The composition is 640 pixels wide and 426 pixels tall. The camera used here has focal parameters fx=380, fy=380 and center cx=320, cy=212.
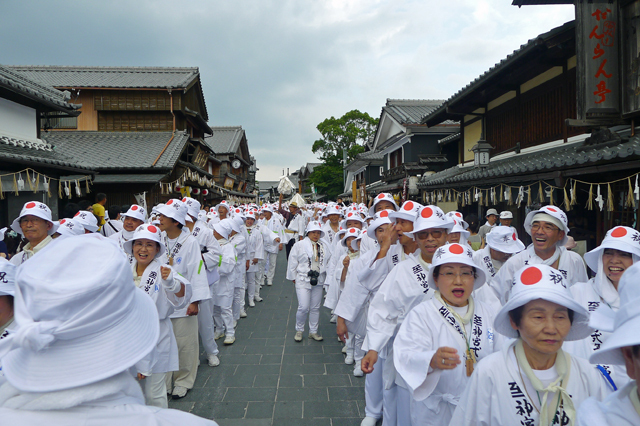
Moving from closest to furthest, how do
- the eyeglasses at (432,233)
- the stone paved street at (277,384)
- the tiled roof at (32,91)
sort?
the eyeglasses at (432,233) → the stone paved street at (277,384) → the tiled roof at (32,91)

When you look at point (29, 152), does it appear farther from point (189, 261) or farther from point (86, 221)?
point (189, 261)

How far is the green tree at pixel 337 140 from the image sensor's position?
139ft

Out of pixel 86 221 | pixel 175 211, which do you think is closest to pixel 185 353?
pixel 175 211

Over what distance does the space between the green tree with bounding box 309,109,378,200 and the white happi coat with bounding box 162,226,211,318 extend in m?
37.5

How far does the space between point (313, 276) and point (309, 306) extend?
0.61m

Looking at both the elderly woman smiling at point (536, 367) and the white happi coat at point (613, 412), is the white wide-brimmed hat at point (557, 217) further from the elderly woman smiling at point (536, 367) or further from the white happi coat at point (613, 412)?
the white happi coat at point (613, 412)

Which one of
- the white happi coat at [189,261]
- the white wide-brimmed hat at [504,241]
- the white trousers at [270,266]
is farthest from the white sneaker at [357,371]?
the white trousers at [270,266]

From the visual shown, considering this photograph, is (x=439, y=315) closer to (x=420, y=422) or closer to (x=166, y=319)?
(x=420, y=422)

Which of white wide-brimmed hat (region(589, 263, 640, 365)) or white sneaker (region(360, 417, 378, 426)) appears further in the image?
white sneaker (region(360, 417, 378, 426))

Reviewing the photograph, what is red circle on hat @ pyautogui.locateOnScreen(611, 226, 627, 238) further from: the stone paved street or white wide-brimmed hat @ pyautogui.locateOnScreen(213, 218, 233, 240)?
white wide-brimmed hat @ pyautogui.locateOnScreen(213, 218, 233, 240)

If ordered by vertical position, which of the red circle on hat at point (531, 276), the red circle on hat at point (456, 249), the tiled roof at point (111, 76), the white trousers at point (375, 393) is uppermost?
the tiled roof at point (111, 76)

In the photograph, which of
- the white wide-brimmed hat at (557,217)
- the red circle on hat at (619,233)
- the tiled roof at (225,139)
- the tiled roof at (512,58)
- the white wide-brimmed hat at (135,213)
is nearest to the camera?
the red circle on hat at (619,233)

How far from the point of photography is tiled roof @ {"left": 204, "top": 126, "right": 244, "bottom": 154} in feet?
130

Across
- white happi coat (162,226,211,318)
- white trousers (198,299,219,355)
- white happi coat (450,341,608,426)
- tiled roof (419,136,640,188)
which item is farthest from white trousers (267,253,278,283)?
white happi coat (450,341,608,426)
